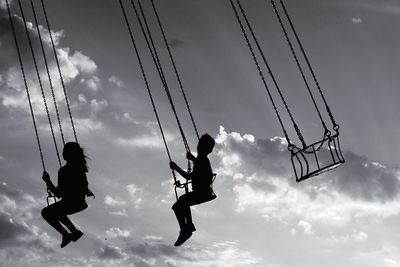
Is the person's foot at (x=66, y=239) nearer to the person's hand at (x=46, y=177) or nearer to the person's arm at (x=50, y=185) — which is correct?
the person's arm at (x=50, y=185)

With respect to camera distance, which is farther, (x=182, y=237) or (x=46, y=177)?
(x=182, y=237)

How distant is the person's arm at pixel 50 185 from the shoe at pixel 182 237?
2.61 metres

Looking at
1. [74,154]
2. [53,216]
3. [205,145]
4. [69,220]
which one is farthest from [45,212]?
[205,145]

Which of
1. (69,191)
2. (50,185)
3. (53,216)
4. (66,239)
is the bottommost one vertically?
(66,239)

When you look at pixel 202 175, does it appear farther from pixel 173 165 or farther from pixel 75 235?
pixel 75 235

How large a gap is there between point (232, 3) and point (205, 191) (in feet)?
14.0

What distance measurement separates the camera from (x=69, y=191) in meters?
8.97

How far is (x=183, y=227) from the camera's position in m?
9.46

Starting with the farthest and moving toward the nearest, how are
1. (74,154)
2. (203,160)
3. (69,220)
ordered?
(69,220) → (203,160) → (74,154)

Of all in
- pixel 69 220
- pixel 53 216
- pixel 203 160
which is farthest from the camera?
pixel 69 220

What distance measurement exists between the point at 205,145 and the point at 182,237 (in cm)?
204

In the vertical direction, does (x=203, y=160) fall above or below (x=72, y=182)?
below

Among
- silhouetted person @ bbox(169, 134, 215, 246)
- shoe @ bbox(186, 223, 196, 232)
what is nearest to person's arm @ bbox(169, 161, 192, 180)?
silhouetted person @ bbox(169, 134, 215, 246)

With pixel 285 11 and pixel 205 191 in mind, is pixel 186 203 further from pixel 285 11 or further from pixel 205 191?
pixel 285 11
